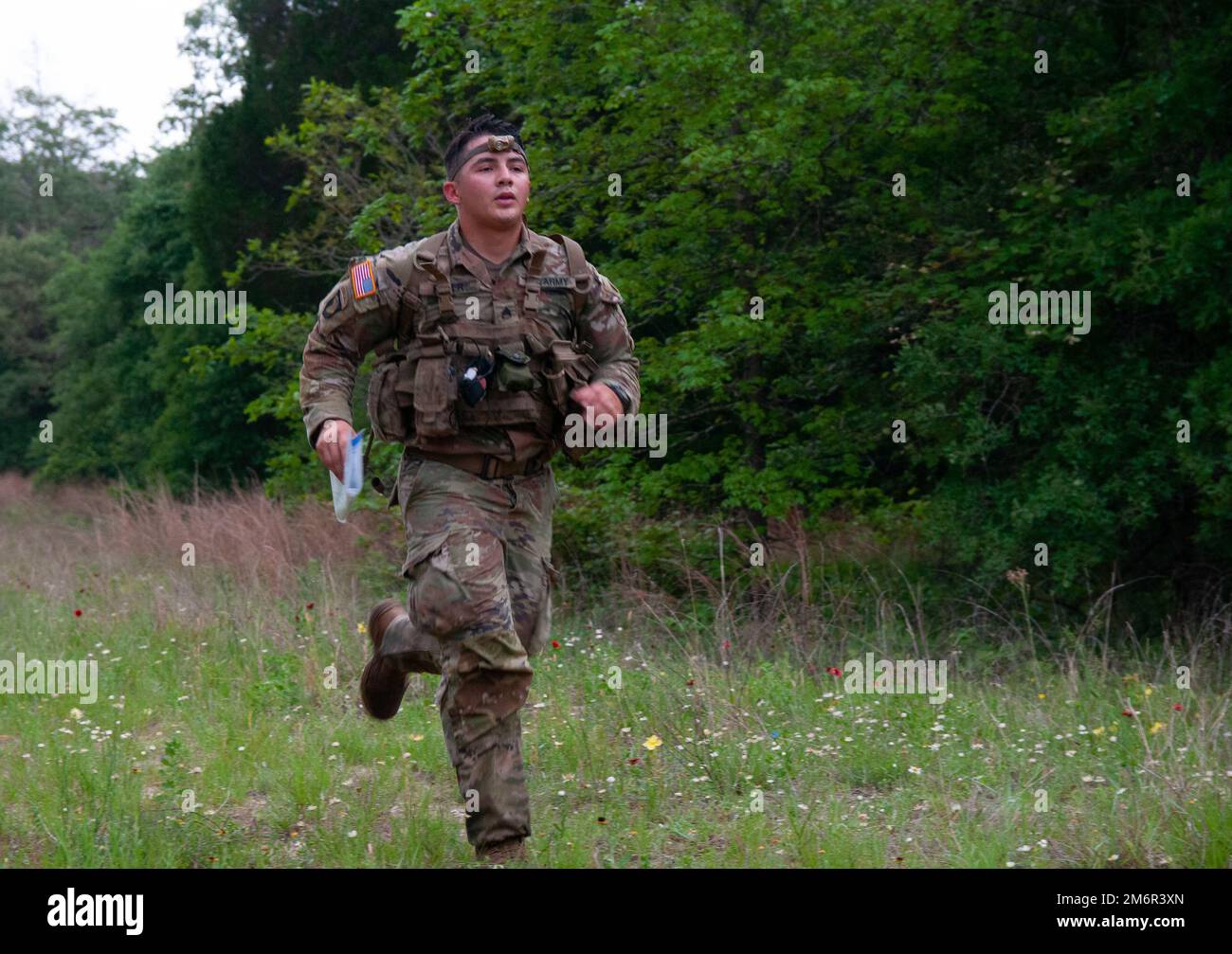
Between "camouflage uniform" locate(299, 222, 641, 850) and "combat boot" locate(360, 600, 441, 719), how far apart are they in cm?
14

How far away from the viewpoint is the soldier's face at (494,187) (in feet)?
15.2

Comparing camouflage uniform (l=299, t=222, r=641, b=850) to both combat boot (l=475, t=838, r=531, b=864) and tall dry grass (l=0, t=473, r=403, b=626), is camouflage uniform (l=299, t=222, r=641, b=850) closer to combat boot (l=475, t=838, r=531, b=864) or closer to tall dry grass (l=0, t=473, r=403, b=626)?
combat boot (l=475, t=838, r=531, b=864)

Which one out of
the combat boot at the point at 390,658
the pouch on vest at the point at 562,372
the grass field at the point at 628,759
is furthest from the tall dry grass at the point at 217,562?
the pouch on vest at the point at 562,372

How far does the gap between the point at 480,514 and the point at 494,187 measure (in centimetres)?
109

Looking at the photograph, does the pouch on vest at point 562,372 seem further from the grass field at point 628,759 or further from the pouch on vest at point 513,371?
the grass field at point 628,759

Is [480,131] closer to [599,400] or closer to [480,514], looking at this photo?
[599,400]

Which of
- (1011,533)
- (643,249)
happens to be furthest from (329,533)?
(1011,533)

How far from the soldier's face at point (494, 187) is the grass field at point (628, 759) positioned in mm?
2007

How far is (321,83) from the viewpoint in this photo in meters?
13.6

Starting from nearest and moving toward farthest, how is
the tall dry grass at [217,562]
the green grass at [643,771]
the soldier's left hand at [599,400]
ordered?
the green grass at [643,771] < the soldier's left hand at [599,400] < the tall dry grass at [217,562]

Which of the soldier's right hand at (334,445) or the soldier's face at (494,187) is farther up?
the soldier's face at (494,187)

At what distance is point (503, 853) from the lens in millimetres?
4289

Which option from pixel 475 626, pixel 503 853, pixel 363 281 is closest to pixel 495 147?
pixel 363 281
